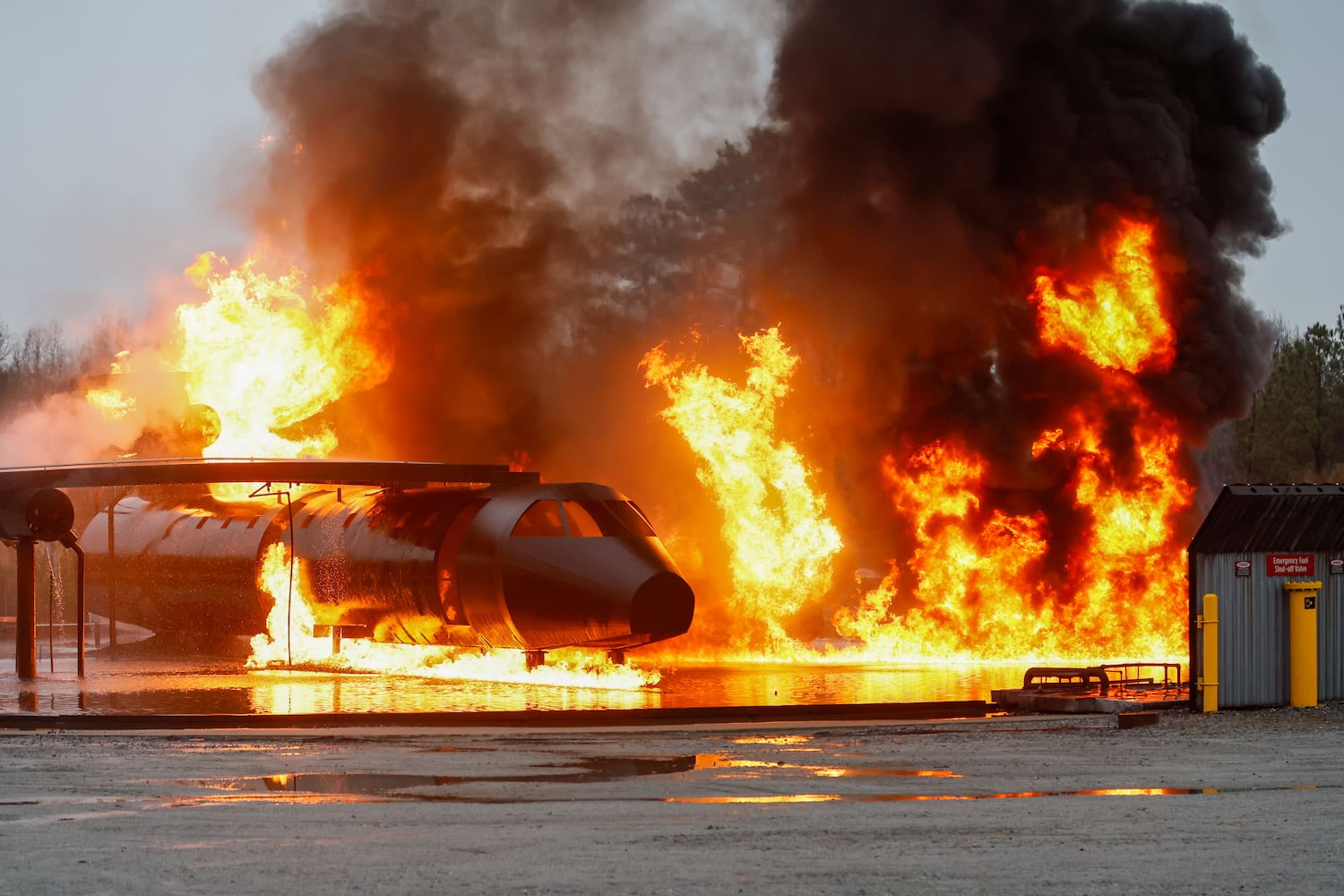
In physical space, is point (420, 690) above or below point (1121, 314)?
below

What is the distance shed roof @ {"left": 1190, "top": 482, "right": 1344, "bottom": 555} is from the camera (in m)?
22.7

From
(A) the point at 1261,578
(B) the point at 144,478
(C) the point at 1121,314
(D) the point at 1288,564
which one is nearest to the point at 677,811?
(A) the point at 1261,578

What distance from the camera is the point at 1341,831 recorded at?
12.7m

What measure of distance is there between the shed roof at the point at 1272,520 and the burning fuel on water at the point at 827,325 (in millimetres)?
10606

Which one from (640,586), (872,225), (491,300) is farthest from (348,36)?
(640,586)

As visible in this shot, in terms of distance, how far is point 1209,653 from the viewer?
2238 centimetres

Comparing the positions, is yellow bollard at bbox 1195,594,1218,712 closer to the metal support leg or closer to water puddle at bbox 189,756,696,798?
water puddle at bbox 189,756,696,798

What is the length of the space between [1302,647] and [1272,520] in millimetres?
1796

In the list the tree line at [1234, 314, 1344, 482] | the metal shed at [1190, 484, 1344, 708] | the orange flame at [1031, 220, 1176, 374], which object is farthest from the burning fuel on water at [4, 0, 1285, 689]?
the tree line at [1234, 314, 1344, 482]

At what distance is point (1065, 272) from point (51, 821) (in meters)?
26.9

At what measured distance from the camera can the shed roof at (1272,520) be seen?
74.5 ft

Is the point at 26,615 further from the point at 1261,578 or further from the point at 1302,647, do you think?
the point at 1302,647

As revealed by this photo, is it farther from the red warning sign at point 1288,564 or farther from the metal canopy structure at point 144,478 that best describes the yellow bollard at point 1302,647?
the metal canopy structure at point 144,478

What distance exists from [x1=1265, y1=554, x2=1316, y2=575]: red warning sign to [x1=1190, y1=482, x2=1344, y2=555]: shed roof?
0.36 ft
